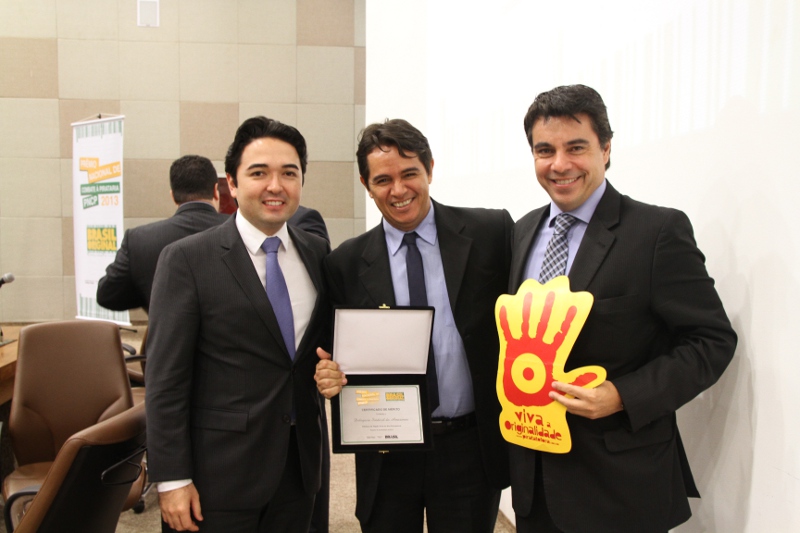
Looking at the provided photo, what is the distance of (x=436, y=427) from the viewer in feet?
5.77

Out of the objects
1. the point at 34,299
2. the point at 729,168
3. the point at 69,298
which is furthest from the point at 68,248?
the point at 729,168

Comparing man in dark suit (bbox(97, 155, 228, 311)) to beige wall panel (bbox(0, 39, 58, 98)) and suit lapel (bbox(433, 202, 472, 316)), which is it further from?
beige wall panel (bbox(0, 39, 58, 98))

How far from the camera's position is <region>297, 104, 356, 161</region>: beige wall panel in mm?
7609

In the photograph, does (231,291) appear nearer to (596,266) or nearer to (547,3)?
(596,266)

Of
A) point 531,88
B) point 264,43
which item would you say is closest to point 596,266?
point 531,88

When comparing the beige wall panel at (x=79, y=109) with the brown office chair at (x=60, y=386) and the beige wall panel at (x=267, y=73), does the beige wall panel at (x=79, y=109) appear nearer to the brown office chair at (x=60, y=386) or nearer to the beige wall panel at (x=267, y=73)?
the beige wall panel at (x=267, y=73)

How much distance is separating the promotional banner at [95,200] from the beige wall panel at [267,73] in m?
1.61

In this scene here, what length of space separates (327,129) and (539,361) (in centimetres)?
659

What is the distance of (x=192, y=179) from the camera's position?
3.29 meters

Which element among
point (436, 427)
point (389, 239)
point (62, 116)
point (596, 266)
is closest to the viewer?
point (596, 266)

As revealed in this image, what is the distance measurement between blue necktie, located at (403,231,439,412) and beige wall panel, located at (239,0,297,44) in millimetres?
6385

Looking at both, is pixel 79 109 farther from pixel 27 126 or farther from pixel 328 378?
pixel 328 378

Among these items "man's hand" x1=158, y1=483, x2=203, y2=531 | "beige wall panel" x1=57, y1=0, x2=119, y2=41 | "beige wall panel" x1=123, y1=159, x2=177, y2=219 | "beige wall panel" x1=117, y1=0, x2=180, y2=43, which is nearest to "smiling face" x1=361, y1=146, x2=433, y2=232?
"man's hand" x1=158, y1=483, x2=203, y2=531

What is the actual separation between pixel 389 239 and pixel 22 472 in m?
1.94
